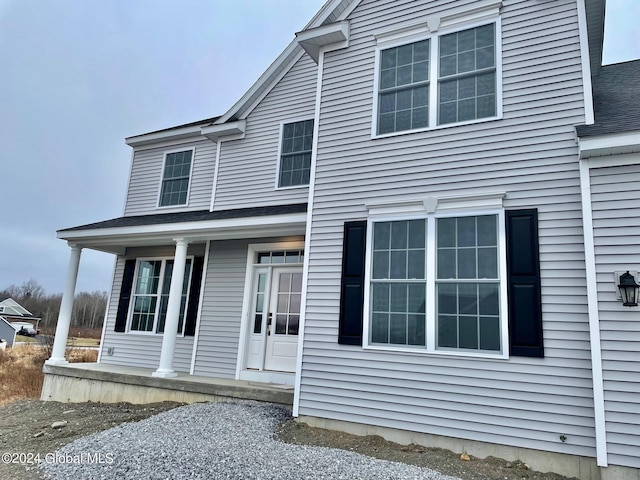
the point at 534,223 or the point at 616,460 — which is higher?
the point at 534,223

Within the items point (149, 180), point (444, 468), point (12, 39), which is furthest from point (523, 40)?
point (12, 39)

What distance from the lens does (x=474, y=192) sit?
15.5 feet

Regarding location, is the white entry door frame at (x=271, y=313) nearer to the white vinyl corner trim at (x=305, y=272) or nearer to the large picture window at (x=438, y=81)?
the white vinyl corner trim at (x=305, y=272)

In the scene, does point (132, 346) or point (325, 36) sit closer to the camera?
point (325, 36)

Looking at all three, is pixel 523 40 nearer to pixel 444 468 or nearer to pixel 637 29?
pixel 444 468

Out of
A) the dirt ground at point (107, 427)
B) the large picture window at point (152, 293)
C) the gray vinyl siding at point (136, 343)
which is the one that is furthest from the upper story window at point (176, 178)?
the dirt ground at point (107, 427)

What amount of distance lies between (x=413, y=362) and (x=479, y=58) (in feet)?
12.5

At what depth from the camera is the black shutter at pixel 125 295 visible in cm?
890

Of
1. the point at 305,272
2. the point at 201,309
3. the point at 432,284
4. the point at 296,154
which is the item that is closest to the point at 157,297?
the point at 201,309

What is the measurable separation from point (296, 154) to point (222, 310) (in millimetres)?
3271

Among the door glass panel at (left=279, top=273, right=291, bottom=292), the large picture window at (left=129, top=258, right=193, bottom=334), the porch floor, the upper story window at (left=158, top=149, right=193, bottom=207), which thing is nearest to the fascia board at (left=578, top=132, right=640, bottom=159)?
the porch floor

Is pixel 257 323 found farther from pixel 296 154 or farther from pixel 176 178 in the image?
Answer: pixel 176 178

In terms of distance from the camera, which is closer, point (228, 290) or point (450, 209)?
point (450, 209)

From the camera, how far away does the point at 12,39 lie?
36.9m
